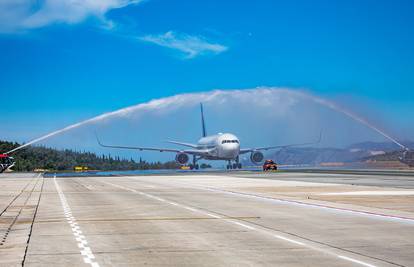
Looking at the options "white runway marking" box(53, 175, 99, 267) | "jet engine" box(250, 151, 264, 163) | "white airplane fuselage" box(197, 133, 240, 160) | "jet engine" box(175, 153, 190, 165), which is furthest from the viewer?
"jet engine" box(175, 153, 190, 165)

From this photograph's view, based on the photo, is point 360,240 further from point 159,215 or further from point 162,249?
point 159,215

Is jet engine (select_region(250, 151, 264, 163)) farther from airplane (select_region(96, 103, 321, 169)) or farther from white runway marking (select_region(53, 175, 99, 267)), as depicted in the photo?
white runway marking (select_region(53, 175, 99, 267))

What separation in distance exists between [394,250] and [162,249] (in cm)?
523

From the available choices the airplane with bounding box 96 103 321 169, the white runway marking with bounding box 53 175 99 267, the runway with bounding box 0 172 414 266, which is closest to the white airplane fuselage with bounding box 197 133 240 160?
the airplane with bounding box 96 103 321 169

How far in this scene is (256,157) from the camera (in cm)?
11569

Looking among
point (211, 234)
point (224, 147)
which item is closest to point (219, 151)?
point (224, 147)

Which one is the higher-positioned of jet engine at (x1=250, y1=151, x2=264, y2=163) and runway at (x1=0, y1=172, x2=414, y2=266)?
jet engine at (x1=250, y1=151, x2=264, y2=163)

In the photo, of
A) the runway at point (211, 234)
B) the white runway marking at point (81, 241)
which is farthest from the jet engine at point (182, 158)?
the white runway marking at point (81, 241)

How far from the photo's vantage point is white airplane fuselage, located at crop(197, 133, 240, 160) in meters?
107

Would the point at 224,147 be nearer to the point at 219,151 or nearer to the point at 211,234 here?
the point at 219,151

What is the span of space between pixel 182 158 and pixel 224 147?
12410 millimetres

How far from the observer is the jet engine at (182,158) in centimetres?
11656

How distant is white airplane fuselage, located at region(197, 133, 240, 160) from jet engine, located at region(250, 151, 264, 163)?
5.56 m

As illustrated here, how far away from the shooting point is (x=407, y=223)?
20406 mm
